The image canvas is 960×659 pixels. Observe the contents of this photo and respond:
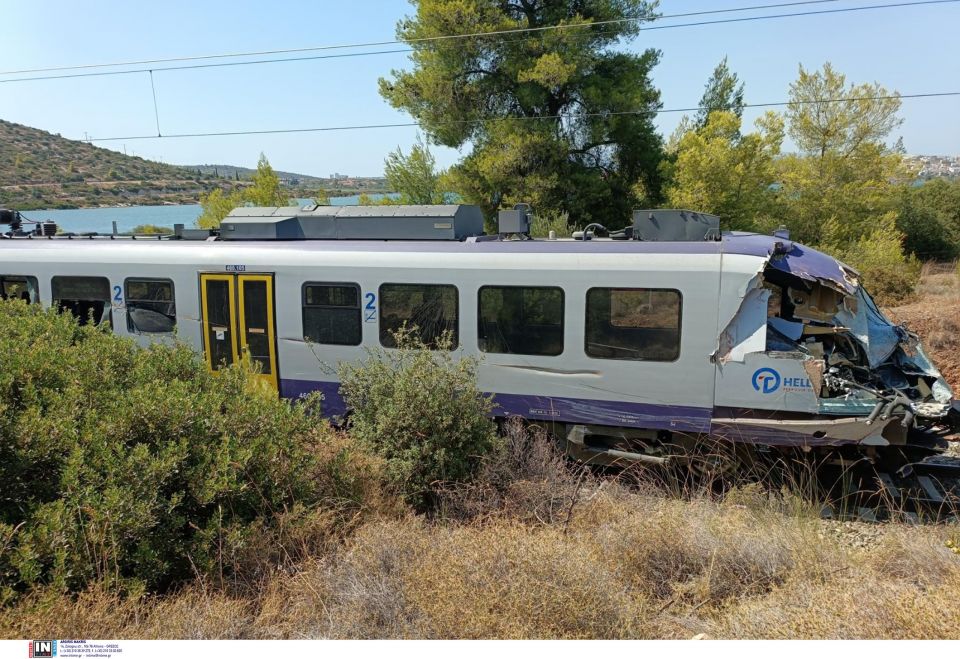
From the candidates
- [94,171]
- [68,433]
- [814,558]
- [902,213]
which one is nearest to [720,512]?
[814,558]

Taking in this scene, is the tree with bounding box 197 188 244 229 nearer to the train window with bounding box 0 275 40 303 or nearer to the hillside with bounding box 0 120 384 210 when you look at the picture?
the train window with bounding box 0 275 40 303

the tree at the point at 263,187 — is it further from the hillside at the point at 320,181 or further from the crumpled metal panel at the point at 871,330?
the crumpled metal panel at the point at 871,330

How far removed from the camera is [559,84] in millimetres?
20562

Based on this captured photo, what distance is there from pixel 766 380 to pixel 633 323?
147 cm

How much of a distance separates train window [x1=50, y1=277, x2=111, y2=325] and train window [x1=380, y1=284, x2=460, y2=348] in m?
4.37

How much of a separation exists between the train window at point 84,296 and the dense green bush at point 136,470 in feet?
13.3

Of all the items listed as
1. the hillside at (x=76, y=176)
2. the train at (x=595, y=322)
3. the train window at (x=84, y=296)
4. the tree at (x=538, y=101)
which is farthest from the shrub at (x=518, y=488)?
the hillside at (x=76, y=176)

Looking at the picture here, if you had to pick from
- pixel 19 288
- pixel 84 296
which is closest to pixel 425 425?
pixel 84 296

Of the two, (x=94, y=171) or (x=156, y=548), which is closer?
(x=156, y=548)

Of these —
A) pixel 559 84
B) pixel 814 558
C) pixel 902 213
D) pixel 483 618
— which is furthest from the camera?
pixel 902 213

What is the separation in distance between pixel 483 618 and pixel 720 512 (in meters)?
3.26

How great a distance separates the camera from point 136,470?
4086 millimetres

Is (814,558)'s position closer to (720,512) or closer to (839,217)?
(720,512)

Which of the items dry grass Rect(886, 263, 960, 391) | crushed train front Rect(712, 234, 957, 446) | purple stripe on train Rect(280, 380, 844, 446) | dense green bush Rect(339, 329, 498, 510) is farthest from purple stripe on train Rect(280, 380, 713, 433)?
dry grass Rect(886, 263, 960, 391)
